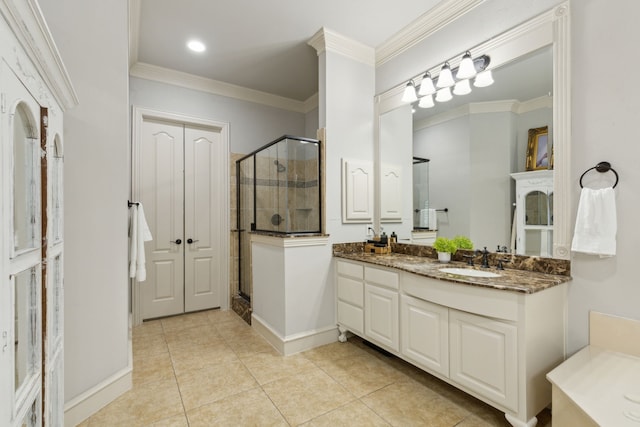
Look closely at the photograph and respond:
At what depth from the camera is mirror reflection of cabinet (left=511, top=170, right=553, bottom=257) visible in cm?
190

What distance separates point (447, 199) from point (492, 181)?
40 centimetres

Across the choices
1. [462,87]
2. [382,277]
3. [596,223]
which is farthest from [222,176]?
[596,223]

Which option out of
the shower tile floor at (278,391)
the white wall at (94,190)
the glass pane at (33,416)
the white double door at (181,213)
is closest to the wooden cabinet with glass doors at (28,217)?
the glass pane at (33,416)

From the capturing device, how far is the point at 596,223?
1.62 m

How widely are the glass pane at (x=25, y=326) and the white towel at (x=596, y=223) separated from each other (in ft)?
8.14

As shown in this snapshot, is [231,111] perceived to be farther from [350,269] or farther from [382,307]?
[382,307]

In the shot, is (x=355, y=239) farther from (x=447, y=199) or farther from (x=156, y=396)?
(x=156, y=396)

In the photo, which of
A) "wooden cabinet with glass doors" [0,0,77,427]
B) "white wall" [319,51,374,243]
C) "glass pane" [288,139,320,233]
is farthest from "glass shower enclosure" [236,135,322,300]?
"wooden cabinet with glass doors" [0,0,77,427]

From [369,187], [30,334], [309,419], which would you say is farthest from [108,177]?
[369,187]

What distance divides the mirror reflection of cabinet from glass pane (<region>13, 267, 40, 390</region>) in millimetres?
2543

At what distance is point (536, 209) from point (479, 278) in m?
0.65

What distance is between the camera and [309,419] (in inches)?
70.9

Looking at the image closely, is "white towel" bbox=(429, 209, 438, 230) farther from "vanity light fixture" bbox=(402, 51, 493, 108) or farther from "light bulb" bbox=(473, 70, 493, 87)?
"light bulb" bbox=(473, 70, 493, 87)

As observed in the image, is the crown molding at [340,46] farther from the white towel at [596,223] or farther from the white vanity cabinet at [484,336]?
the white towel at [596,223]
